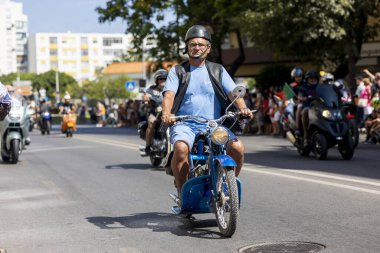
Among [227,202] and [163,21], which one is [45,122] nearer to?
[163,21]

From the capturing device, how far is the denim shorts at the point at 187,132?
7707mm

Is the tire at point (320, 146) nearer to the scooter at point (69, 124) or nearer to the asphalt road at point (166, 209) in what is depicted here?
the asphalt road at point (166, 209)

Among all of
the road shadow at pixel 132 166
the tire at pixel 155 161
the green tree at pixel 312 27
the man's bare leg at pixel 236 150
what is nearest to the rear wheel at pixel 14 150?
the road shadow at pixel 132 166

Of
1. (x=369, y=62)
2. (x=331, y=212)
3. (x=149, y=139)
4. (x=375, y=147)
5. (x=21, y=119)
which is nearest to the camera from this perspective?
(x=331, y=212)

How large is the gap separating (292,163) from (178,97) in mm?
7887

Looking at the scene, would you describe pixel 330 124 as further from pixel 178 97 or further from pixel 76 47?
pixel 76 47

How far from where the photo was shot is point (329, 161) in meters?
15.7

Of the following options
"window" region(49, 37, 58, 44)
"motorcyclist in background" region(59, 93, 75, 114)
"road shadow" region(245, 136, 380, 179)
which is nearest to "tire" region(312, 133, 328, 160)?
"road shadow" region(245, 136, 380, 179)

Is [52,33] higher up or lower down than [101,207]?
higher up

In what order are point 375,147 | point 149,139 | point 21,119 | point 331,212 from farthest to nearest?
point 375,147, point 21,119, point 149,139, point 331,212

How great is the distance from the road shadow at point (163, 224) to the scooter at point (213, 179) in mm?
163

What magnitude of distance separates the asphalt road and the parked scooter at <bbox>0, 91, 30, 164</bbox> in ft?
2.61

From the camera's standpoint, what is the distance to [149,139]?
15.3 meters

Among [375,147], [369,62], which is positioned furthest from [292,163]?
[369,62]
